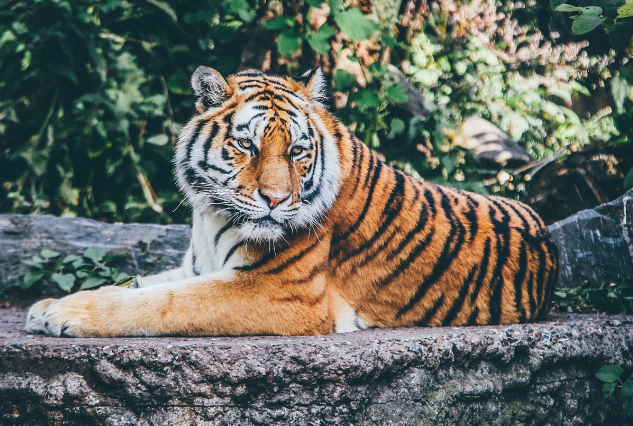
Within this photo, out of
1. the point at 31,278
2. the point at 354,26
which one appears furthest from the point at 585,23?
the point at 31,278

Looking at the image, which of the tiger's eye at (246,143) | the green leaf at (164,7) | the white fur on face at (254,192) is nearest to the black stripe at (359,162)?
the white fur on face at (254,192)

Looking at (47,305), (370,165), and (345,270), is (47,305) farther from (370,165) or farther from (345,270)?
(370,165)

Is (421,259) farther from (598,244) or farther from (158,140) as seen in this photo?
(158,140)

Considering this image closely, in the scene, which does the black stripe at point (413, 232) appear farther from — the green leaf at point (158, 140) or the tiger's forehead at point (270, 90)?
the green leaf at point (158, 140)

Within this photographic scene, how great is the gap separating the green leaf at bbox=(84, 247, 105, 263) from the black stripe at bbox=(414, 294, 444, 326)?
7.05 ft

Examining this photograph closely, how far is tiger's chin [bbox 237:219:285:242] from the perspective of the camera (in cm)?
246

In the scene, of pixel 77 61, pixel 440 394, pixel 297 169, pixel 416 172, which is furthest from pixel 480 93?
pixel 440 394

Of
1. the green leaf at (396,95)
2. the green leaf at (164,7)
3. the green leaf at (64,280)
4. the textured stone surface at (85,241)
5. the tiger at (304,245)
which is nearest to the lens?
the tiger at (304,245)

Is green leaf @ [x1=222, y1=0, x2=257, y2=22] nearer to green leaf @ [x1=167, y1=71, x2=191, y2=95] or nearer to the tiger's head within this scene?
green leaf @ [x1=167, y1=71, x2=191, y2=95]

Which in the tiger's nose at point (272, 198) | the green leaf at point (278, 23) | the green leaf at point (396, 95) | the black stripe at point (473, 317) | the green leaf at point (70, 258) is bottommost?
the green leaf at point (70, 258)

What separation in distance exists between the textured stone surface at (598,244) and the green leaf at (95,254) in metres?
2.94

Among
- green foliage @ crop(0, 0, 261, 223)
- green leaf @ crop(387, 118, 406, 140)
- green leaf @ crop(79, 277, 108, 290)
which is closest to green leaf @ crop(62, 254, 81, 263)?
green leaf @ crop(79, 277, 108, 290)

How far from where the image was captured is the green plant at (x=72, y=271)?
12.4 feet

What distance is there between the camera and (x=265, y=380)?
80.0 inches
